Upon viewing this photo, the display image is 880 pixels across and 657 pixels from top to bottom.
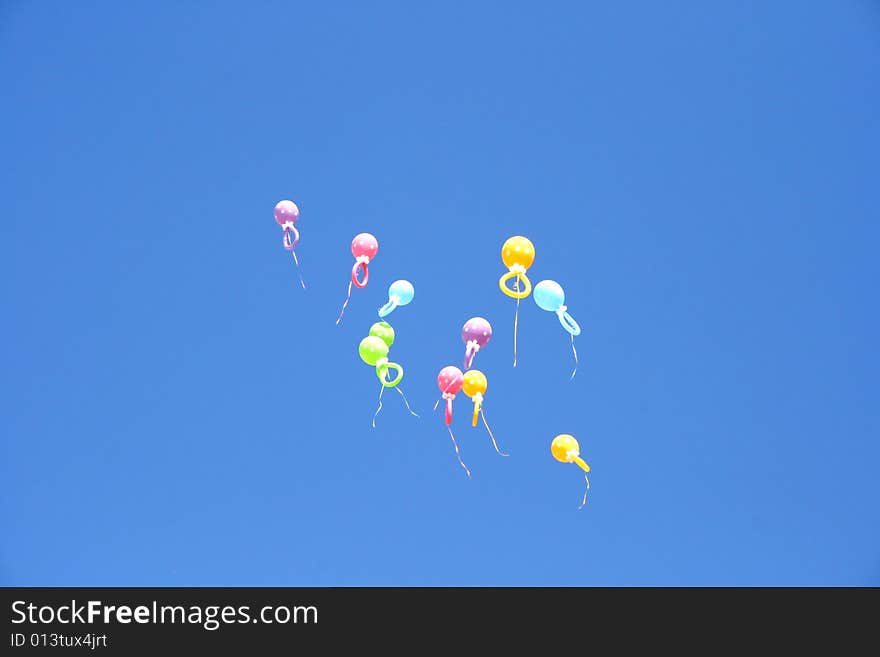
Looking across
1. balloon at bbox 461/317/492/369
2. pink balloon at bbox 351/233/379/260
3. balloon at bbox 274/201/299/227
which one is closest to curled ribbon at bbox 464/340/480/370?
balloon at bbox 461/317/492/369

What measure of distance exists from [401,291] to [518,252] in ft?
2.61

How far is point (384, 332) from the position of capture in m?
5.43

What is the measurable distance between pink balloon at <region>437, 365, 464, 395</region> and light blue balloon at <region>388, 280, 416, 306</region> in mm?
537

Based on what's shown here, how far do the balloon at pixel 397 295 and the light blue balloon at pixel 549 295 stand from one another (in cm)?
77

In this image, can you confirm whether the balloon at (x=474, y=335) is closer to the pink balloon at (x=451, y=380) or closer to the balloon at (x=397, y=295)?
the pink balloon at (x=451, y=380)

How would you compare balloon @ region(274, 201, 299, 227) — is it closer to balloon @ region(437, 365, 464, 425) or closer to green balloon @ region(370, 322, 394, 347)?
green balloon @ region(370, 322, 394, 347)

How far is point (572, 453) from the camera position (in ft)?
17.3

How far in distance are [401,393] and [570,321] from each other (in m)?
1.30

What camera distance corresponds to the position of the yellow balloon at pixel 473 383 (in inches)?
201

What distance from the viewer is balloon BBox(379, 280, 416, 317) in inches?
213

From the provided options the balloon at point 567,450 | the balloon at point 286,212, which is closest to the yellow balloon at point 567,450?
the balloon at point 567,450

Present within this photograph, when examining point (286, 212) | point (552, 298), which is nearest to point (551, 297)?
point (552, 298)

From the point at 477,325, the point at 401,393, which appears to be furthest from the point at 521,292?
the point at 401,393
